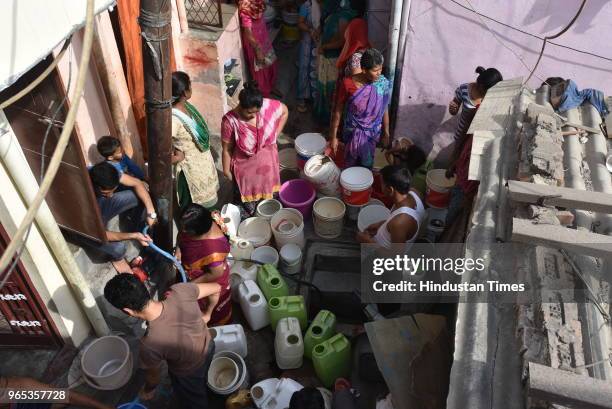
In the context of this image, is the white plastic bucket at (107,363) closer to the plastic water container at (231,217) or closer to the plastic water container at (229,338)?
the plastic water container at (229,338)

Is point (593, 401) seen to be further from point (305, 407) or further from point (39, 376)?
point (39, 376)

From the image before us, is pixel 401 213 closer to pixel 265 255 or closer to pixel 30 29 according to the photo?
pixel 265 255

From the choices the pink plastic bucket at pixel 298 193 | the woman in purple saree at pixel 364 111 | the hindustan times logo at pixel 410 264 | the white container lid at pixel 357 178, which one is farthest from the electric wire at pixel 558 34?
the pink plastic bucket at pixel 298 193

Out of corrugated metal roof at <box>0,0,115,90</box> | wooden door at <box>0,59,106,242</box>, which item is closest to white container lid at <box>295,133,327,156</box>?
wooden door at <box>0,59,106,242</box>

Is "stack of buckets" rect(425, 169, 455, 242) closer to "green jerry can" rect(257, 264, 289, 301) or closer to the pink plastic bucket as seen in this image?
the pink plastic bucket

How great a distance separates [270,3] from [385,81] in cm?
475

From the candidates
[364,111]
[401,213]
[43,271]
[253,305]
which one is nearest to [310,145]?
[364,111]

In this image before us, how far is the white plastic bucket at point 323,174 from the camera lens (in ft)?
19.4

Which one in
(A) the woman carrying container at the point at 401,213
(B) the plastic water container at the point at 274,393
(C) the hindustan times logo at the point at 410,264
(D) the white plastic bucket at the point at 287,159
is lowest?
(B) the plastic water container at the point at 274,393

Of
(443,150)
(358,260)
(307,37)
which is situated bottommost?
(358,260)

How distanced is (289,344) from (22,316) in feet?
7.55

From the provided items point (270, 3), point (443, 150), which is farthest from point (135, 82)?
point (270, 3)

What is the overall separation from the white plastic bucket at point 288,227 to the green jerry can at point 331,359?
1.39 metres

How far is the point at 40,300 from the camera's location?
3.92m
